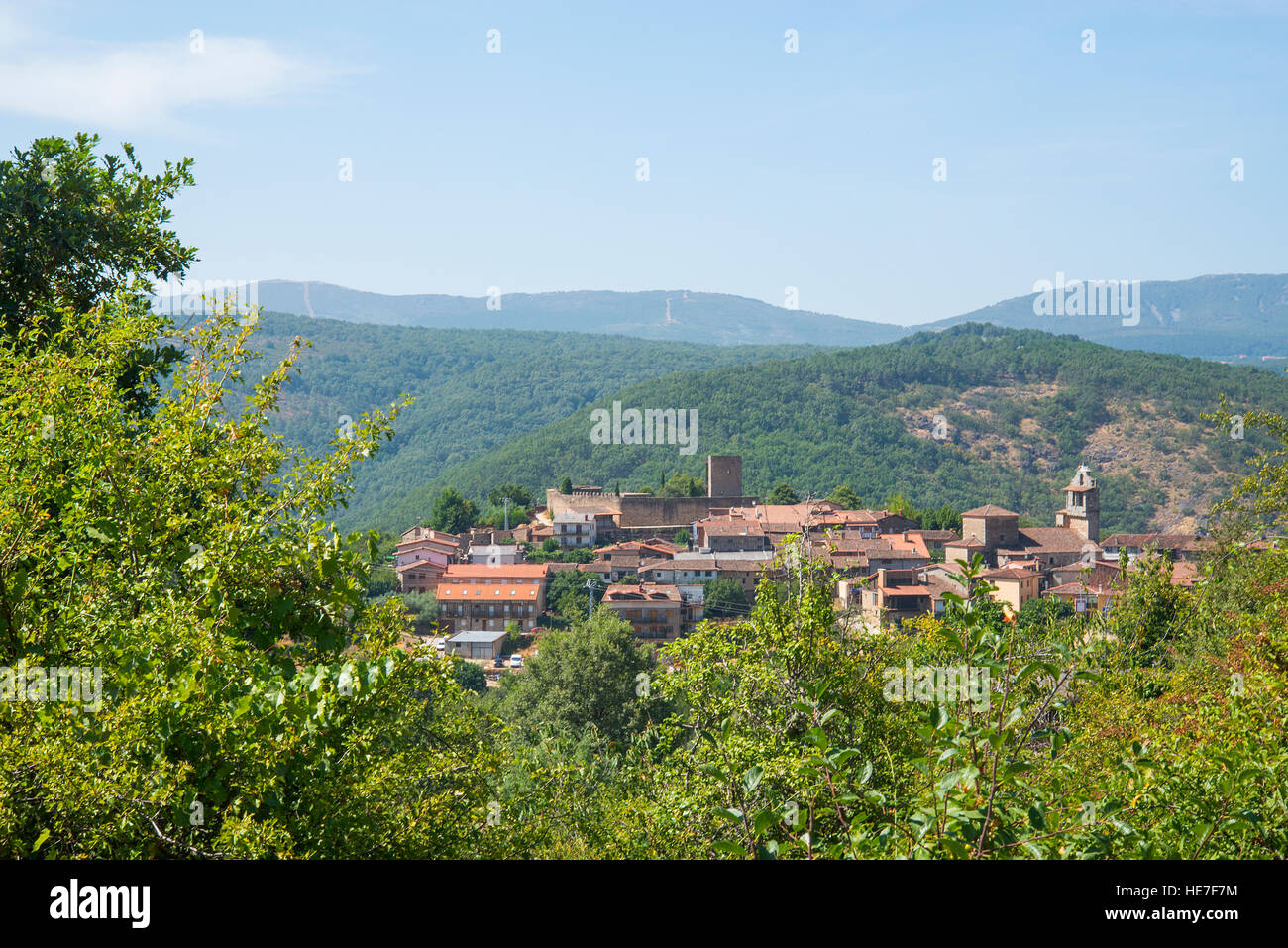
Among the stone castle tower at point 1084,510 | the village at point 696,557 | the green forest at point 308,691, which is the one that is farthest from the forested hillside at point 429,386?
the green forest at point 308,691

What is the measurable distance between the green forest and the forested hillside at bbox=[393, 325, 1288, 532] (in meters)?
75.4

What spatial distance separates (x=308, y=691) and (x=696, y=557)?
49430 mm

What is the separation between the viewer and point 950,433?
4112 inches

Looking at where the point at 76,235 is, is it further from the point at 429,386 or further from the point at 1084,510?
the point at 429,386

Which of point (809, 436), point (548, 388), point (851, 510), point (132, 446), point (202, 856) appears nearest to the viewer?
point (202, 856)

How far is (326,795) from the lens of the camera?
391cm

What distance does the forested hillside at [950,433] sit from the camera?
291ft

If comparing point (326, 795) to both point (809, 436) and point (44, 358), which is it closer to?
point (44, 358)

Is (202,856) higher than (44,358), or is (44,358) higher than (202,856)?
(44,358)

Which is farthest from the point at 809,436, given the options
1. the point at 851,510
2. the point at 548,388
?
the point at 548,388

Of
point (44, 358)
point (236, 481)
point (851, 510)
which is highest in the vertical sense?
point (44, 358)

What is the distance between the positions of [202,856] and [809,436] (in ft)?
325
